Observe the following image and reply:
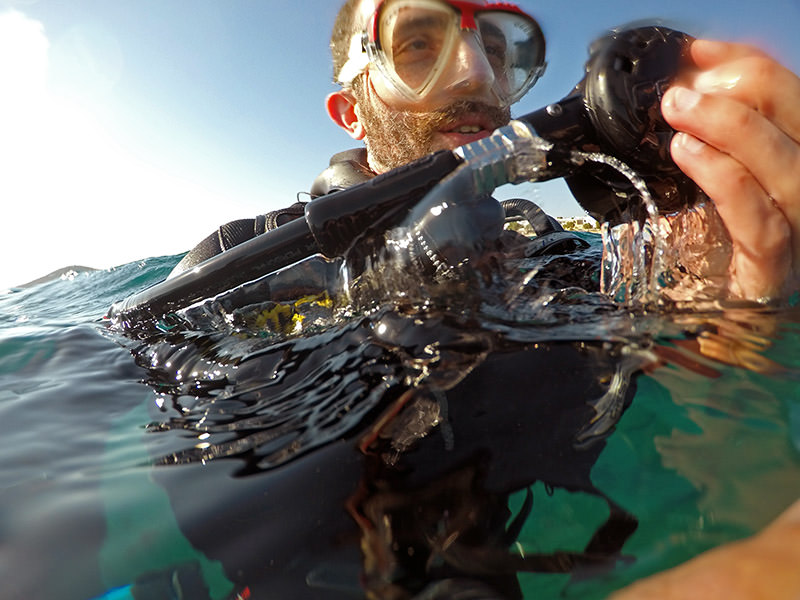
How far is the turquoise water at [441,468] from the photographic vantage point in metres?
0.68

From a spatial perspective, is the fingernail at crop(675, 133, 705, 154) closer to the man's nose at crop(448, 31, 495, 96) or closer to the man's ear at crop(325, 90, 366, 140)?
the man's nose at crop(448, 31, 495, 96)

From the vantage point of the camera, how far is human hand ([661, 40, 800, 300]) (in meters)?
0.87

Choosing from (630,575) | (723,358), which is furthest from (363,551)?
(723,358)

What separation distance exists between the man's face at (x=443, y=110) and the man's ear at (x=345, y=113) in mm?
383

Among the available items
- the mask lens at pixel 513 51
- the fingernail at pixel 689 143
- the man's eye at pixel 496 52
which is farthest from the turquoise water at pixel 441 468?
the man's eye at pixel 496 52

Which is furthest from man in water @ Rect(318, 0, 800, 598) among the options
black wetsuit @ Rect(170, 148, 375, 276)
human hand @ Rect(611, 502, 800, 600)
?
black wetsuit @ Rect(170, 148, 375, 276)

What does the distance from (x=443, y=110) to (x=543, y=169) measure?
1.35 meters

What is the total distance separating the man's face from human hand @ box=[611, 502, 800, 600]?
7.23 feet

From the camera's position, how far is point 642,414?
2.81 ft

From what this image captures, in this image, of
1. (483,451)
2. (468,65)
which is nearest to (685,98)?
(483,451)

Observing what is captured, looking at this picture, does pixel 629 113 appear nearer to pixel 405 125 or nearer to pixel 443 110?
pixel 443 110

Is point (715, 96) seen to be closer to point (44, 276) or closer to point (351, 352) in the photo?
point (351, 352)

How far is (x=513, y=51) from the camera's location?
2762 mm

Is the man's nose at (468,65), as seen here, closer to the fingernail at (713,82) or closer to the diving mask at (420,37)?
the diving mask at (420,37)
